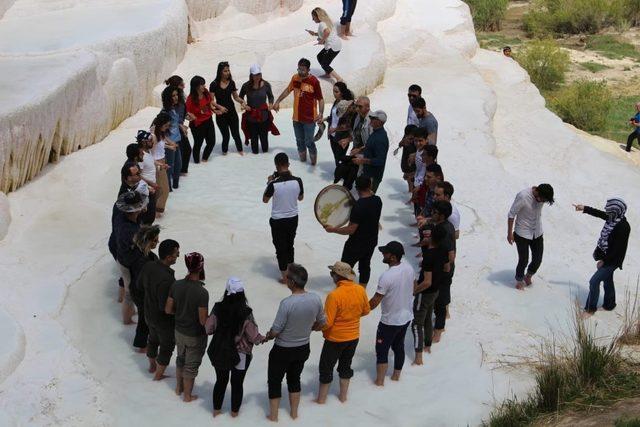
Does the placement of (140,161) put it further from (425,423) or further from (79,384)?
(425,423)

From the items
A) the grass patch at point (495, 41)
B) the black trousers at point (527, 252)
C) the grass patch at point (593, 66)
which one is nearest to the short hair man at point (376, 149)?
the black trousers at point (527, 252)

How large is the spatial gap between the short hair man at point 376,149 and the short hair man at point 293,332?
337cm

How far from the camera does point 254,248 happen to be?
359 inches

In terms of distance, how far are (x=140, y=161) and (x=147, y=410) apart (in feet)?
8.37

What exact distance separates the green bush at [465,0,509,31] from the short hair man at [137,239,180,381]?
1010 inches

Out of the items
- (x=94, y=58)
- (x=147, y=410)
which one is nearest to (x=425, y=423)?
(x=147, y=410)

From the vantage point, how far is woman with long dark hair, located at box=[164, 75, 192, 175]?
381 inches

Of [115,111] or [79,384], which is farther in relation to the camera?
[115,111]

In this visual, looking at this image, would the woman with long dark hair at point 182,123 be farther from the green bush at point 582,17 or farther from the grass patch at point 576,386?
the green bush at point 582,17

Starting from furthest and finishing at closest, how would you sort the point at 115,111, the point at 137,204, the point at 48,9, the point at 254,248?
the point at 48,9, the point at 115,111, the point at 254,248, the point at 137,204

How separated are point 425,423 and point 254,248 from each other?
3.04 m

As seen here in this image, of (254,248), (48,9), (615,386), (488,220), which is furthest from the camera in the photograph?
(48,9)

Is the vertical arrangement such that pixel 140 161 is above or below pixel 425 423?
above

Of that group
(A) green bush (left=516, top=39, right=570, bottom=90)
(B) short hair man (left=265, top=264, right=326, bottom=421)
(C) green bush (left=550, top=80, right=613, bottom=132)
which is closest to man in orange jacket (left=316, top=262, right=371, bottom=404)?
(B) short hair man (left=265, top=264, right=326, bottom=421)
